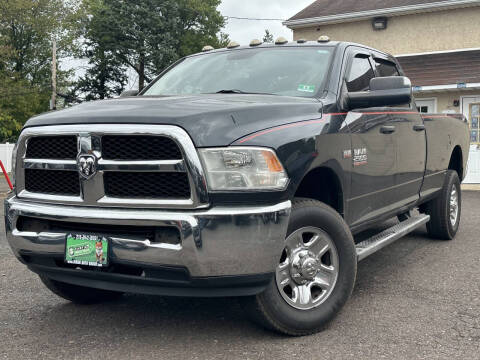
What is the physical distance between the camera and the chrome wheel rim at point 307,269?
3396 mm

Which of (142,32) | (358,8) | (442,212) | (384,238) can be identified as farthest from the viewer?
(142,32)

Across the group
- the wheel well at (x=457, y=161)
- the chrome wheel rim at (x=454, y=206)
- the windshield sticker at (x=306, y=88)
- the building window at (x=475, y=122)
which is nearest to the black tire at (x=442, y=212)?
the chrome wheel rim at (x=454, y=206)

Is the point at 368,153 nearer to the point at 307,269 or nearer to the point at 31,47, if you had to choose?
the point at 307,269

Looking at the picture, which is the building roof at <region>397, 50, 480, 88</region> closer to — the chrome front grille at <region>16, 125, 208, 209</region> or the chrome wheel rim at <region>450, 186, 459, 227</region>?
the chrome wheel rim at <region>450, 186, 459, 227</region>

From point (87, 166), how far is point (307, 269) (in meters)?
1.42

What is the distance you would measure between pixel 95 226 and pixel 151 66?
40948 millimetres

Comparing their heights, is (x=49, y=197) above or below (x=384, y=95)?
below

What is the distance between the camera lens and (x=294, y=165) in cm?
325

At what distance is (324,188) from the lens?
3.98m

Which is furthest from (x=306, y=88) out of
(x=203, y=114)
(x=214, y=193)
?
(x=214, y=193)

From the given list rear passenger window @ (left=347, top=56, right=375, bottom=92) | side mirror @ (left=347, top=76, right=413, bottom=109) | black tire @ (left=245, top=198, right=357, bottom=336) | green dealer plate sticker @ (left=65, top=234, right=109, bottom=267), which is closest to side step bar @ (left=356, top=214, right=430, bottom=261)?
black tire @ (left=245, top=198, right=357, bottom=336)

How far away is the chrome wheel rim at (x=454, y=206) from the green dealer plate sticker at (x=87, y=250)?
4.78m

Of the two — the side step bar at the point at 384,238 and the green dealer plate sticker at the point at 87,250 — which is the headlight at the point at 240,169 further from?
the side step bar at the point at 384,238

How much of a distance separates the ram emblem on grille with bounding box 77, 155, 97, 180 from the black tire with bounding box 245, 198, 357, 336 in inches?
44.8
